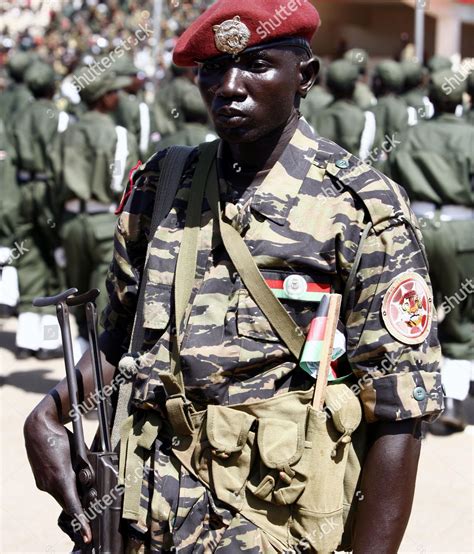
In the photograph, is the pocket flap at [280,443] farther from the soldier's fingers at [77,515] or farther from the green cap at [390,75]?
the green cap at [390,75]

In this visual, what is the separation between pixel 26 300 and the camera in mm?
8383

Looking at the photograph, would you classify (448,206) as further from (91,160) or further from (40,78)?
(40,78)

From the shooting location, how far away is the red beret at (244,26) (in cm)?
216

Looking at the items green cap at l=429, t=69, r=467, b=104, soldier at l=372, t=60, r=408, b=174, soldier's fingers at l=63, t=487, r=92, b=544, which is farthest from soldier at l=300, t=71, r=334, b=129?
soldier's fingers at l=63, t=487, r=92, b=544

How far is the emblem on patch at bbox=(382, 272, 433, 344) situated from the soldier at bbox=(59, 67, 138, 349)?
193 inches

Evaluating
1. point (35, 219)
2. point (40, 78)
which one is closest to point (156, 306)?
point (35, 219)

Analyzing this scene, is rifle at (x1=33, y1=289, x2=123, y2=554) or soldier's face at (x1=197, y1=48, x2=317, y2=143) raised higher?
soldier's face at (x1=197, y1=48, x2=317, y2=143)

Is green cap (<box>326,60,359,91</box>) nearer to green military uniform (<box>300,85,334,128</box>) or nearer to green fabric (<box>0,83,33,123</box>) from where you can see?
green military uniform (<box>300,85,334,128</box>)

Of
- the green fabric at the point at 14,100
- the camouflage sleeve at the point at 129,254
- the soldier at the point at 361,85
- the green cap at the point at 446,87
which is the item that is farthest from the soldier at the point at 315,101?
the camouflage sleeve at the point at 129,254

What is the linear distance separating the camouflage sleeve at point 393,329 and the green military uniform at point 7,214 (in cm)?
672

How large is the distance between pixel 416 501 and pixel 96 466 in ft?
11.7

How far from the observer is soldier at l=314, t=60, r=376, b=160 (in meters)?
9.29

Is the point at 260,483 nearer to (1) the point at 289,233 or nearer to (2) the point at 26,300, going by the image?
(1) the point at 289,233

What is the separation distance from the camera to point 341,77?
9.64 m
